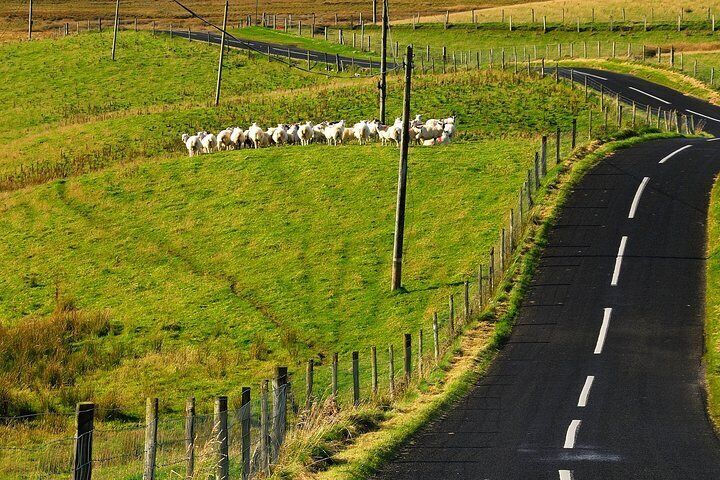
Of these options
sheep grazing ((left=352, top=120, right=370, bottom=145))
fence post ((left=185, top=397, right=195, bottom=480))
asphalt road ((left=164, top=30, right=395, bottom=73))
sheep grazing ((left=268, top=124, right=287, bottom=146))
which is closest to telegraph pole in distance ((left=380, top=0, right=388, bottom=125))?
sheep grazing ((left=352, top=120, right=370, bottom=145))

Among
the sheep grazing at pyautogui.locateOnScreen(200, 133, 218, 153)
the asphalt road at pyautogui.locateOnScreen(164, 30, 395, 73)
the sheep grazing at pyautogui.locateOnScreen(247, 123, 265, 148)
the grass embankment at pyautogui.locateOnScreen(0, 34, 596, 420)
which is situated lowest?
the grass embankment at pyautogui.locateOnScreen(0, 34, 596, 420)

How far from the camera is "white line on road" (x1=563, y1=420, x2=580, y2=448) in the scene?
20.0m

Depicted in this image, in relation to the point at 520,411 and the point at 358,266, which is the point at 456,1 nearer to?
the point at 358,266

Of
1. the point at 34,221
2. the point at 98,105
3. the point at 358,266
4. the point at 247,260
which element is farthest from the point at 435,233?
the point at 98,105

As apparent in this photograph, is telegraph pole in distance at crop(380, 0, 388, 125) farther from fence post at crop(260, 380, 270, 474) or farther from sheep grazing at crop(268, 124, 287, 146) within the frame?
fence post at crop(260, 380, 270, 474)

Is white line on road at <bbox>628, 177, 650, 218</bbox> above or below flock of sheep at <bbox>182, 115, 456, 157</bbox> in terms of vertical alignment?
below

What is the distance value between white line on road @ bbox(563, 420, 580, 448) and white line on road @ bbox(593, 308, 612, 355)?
6.60 metres

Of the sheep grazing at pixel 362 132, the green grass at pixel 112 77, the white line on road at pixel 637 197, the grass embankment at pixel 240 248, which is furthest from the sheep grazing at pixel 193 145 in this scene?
the white line on road at pixel 637 197

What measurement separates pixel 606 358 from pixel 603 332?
92.6 inches

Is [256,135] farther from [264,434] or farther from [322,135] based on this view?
[264,434]

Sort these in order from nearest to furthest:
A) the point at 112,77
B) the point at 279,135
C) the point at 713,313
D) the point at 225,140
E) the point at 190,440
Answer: the point at 190,440 < the point at 713,313 < the point at 279,135 < the point at 225,140 < the point at 112,77

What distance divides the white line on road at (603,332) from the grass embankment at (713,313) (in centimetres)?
239

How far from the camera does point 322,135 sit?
58125 mm

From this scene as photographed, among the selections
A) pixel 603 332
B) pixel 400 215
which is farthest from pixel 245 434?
pixel 400 215
